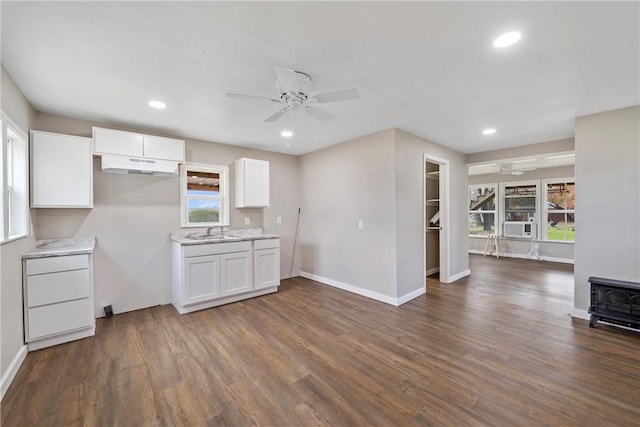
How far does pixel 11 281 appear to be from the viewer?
88.2 inches

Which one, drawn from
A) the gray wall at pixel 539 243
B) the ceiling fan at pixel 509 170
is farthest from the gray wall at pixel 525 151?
the gray wall at pixel 539 243

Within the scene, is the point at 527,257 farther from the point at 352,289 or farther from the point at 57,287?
the point at 57,287

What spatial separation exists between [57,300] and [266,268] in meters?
2.41

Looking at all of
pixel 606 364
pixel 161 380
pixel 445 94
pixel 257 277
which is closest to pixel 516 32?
pixel 445 94

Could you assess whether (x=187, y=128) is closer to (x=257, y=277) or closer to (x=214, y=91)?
(x=214, y=91)

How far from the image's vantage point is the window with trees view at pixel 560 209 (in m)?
6.97

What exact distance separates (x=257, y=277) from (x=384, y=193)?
7.71 ft

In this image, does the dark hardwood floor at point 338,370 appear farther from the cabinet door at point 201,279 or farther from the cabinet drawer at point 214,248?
the cabinet drawer at point 214,248

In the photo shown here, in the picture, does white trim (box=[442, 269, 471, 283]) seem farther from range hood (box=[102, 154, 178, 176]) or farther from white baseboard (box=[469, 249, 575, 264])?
range hood (box=[102, 154, 178, 176])

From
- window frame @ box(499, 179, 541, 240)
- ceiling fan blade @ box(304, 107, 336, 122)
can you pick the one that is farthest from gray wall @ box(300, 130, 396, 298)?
window frame @ box(499, 179, 541, 240)

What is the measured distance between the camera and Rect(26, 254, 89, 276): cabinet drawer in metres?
2.53

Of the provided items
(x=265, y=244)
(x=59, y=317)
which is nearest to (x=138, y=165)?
(x=59, y=317)

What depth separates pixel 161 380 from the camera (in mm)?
2133

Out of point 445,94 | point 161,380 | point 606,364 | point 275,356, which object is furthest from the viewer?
point 445,94
